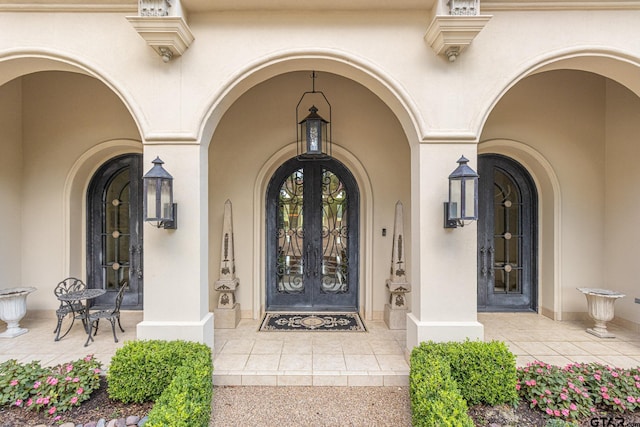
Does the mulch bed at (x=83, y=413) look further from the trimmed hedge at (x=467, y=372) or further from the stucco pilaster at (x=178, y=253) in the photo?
the trimmed hedge at (x=467, y=372)

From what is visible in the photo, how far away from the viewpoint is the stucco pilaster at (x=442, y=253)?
12.0ft

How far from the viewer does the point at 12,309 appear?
467cm

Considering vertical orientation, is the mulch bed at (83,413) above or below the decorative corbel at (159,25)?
below

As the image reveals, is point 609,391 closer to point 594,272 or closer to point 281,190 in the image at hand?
point 594,272

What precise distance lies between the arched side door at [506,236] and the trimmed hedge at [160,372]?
15.8 ft

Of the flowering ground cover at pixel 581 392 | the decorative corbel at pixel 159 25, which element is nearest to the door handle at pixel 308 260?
the flowering ground cover at pixel 581 392

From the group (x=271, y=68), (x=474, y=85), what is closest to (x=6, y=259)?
(x=271, y=68)

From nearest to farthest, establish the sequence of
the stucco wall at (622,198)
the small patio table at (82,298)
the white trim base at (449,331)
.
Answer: the white trim base at (449,331) → the small patio table at (82,298) → the stucco wall at (622,198)

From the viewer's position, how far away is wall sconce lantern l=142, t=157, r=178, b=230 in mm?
3379

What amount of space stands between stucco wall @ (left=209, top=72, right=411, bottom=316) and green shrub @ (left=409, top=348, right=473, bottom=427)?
7.50 feet

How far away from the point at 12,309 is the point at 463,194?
20.7 ft

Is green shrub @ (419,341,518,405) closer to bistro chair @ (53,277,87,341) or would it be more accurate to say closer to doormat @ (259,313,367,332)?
doormat @ (259,313,367,332)

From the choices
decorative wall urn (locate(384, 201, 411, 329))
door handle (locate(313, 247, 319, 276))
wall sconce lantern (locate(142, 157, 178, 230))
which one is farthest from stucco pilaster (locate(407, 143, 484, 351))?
wall sconce lantern (locate(142, 157, 178, 230))

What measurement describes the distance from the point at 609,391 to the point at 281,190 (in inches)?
194
